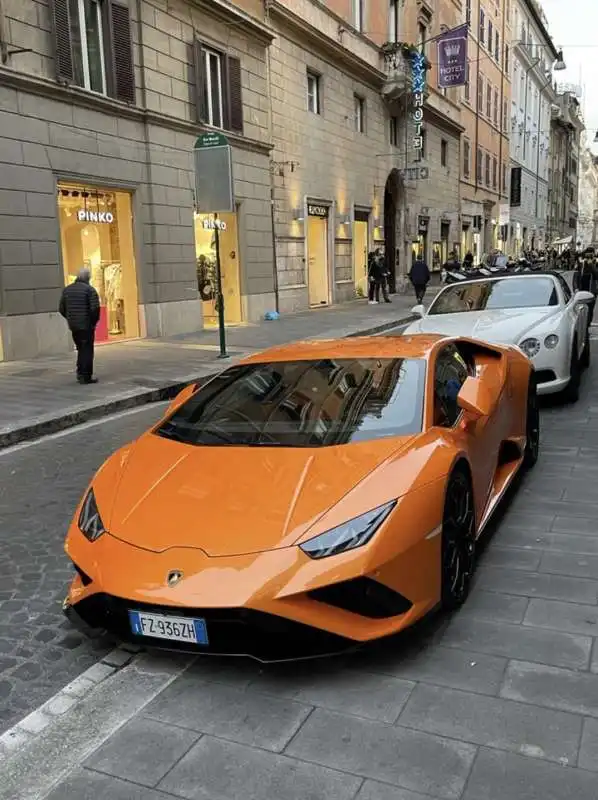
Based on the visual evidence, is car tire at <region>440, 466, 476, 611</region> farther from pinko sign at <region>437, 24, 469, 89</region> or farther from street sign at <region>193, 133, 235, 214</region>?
pinko sign at <region>437, 24, 469, 89</region>

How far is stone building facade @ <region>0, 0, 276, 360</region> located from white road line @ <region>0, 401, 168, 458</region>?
4394mm

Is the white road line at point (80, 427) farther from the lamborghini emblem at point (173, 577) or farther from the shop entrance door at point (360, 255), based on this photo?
the shop entrance door at point (360, 255)

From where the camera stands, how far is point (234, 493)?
321cm

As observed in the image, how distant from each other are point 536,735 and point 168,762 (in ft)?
4.17

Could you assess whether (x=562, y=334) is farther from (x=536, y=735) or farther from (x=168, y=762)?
(x=168, y=762)

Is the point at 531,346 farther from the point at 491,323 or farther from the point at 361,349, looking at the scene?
the point at 361,349

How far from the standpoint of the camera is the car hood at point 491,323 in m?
7.68

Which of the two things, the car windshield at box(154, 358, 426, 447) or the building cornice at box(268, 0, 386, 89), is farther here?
the building cornice at box(268, 0, 386, 89)

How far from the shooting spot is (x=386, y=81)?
28.0 meters

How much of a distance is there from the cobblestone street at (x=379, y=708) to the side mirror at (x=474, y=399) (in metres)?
0.87

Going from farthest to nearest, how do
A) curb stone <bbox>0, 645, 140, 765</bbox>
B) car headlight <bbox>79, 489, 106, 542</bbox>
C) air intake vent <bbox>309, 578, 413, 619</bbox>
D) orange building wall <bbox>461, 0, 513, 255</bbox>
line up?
orange building wall <bbox>461, 0, 513, 255</bbox> < car headlight <bbox>79, 489, 106, 542</bbox> < air intake vent <bbox>309, 578, 413, 619</bbox> < curb stone <bbox>0, 645, 140, 765</bbox>

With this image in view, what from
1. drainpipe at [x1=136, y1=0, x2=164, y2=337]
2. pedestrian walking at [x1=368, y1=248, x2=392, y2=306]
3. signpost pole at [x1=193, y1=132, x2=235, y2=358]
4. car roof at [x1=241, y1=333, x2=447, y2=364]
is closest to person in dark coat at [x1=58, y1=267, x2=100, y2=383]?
signpost pole at [x1=193, y1=132, x2=235, y2=358]

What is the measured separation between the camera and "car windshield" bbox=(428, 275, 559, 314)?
8.73 m

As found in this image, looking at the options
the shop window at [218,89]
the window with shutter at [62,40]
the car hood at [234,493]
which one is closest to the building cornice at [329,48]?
the shop window at [218,89]
